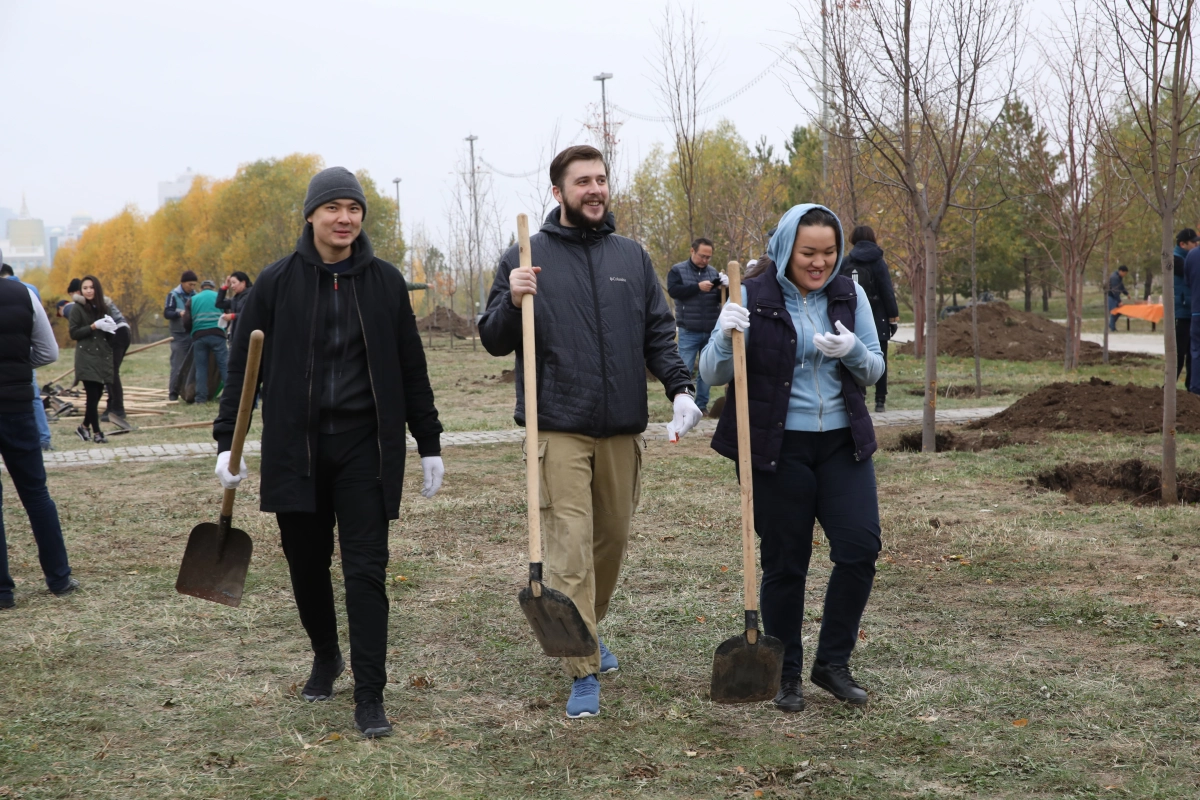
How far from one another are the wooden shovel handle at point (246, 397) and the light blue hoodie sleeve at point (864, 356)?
6.70 feet

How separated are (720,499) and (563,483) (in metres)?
3.99

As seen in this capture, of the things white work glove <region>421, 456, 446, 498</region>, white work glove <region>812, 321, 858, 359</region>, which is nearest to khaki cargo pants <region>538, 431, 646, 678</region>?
white work glove <region>421, 456, 446, 498</region>

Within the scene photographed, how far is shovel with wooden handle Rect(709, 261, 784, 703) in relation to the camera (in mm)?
3893

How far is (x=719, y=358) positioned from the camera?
4059 millimetres

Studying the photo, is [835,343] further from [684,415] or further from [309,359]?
[309,359]

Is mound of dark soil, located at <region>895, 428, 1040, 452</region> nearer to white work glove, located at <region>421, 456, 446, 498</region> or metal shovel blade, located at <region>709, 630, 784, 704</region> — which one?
metal shovel blade, located at <region>709, 630, 784, 704</region>

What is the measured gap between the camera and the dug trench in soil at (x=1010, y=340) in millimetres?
19859

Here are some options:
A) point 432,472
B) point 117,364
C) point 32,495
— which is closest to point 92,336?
point 117,364

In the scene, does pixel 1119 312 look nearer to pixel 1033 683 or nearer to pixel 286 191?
pixel 1033 683

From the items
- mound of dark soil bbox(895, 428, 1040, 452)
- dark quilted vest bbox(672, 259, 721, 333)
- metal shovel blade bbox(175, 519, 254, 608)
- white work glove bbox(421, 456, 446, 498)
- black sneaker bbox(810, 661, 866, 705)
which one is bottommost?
black sneaker bbox(810, 661, 866, 705)

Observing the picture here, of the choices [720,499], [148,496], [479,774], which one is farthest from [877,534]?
[148,496]

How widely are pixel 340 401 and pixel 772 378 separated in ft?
4.94

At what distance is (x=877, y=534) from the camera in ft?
13.1

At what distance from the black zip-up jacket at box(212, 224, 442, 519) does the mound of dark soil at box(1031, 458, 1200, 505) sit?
17.4 feet
